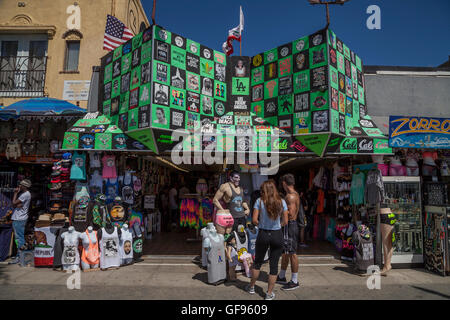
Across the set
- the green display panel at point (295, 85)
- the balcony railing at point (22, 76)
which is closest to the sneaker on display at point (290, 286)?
the green display panel at point (295, 85)

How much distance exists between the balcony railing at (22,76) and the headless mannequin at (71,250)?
701cm

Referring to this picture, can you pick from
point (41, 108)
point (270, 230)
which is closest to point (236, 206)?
point (270, 230)

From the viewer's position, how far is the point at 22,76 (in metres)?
10.5

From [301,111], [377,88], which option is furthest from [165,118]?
[377,88]

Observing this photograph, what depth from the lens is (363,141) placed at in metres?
6.91

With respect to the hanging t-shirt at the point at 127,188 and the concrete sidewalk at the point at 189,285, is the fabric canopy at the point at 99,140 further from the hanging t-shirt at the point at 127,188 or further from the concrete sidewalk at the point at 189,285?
the concrete sidewalk at the point at 189,285

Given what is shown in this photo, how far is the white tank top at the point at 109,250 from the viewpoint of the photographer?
238 inches

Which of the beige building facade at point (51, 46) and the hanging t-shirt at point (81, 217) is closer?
the hanging t-shirt at point (81, 217)

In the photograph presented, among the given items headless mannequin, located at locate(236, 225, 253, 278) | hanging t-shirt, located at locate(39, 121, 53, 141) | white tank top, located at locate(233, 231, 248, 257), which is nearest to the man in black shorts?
headless mannequin, located at locate(236, 225, 253, 278)

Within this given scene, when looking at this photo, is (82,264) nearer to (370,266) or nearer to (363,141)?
(370,266)

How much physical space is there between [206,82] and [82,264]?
545 cm

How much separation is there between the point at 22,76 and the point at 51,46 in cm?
164

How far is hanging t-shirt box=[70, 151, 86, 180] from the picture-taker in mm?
7050

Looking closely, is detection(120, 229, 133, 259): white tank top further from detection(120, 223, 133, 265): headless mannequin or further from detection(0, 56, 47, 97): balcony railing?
detection(0, 56, 47, 97): balcony railing
